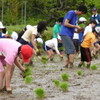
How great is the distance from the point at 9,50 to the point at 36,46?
4.67 metres

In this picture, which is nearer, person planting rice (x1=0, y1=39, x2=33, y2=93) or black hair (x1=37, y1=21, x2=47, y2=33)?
person planting rice (x1=0, y1=39, x2=33, y2=93)

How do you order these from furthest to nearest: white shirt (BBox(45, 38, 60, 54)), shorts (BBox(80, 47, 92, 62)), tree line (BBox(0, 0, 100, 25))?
tree line (BBox(0, 0, 100, 25)), white shirt (BBox(45, 38, 60, 54)), shorts (BBox(80, 47, 92, 62))

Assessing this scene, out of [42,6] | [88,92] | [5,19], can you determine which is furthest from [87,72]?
[42,6]

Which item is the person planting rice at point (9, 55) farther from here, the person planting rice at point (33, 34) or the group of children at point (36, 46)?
the person planting rice at point (33, 34)

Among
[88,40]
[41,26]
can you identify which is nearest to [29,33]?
[41,26]

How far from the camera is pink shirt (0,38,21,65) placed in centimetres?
650

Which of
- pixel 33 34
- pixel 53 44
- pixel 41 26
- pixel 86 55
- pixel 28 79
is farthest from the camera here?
pixel 53 44

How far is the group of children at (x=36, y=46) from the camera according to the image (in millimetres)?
6527

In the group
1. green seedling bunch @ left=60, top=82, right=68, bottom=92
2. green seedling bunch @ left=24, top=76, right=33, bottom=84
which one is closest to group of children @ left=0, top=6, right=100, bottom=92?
green seedling bunch @ left=24, top=76, right=33, bottom=84

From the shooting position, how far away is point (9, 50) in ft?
21.6

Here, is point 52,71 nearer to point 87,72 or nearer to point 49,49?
point 87,72

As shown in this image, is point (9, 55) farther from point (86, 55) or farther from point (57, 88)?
point (86, 55)

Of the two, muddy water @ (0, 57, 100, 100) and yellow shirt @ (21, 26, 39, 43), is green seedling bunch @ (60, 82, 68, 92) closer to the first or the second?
muddy water @ (0, 57, 100, 100)

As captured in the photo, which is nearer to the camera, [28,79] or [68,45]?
[28,79]
